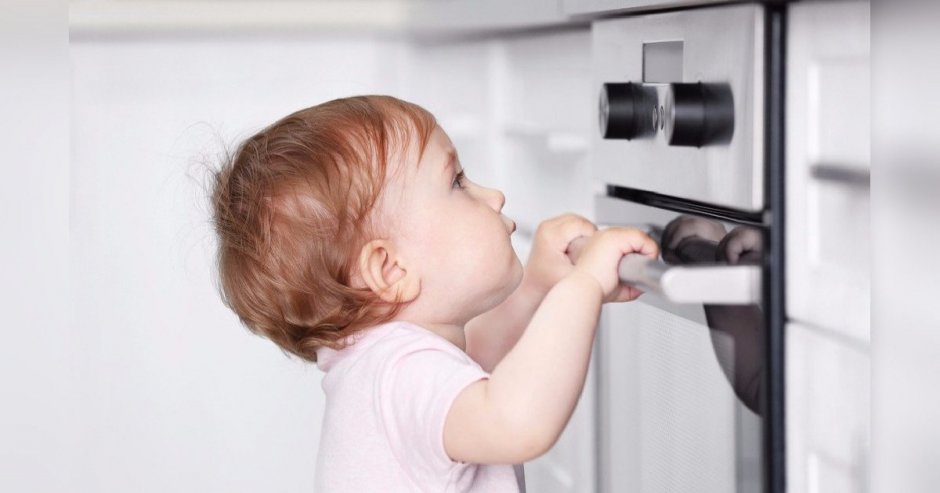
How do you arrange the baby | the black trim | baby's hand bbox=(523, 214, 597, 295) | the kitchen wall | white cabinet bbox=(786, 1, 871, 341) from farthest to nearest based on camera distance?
the kitchen wall → baby's hand bbox=(523, 214, 597, 295) → the baby → the black trim → white cabinet bbox=(786, 1, 871, 341)

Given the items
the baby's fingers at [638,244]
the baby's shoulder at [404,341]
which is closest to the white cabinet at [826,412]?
the baby's fingers at [638,244]

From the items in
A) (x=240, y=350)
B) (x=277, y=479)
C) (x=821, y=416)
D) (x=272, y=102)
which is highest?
(x=272, y=102)

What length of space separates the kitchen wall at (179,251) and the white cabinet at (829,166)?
3.23ft

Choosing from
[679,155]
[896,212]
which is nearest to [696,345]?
[679,155]

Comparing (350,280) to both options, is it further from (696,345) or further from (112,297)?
(112,297)

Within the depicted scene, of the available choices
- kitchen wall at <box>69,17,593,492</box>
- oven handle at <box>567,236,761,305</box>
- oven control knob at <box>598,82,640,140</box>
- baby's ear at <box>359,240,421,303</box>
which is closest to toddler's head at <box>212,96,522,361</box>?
baby's ear at <box>359,240,421,303</box>

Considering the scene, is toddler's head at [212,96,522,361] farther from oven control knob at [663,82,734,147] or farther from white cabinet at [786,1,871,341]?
white cabinet at [786,1,871,341]

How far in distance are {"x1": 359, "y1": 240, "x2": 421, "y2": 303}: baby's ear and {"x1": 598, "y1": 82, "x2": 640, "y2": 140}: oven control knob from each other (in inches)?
7.4

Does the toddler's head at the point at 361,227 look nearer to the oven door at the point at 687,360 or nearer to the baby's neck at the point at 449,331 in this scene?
the baby's neck at the point at 449,331

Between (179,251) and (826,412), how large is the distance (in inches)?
49.1

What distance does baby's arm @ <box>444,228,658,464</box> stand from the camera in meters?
0.75

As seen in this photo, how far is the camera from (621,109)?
887 millimetres

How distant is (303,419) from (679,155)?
1.10 meters

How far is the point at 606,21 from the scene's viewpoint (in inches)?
38.9
